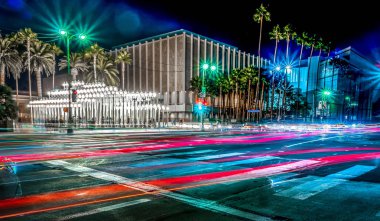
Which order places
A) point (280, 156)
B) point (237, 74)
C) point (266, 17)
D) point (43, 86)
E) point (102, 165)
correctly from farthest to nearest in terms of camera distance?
1. point (43, 86)
2. point (237, 74)
3. point (266, 17)
4. point (280, 156)
5. point (102, 165)

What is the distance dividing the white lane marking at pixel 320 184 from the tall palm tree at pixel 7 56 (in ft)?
182

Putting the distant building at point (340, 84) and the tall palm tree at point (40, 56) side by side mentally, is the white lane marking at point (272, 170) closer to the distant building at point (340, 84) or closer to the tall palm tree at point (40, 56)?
the tall palm tree at point (40, 56)

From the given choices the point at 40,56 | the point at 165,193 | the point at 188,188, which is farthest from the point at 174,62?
the point at 165,193

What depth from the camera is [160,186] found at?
7.66 meters

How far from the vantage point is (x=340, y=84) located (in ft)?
271

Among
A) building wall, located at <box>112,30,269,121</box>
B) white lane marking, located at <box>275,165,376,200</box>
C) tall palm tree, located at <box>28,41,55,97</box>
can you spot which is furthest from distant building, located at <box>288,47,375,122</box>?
white lane marking, located at <box>275,165,376,200</box>

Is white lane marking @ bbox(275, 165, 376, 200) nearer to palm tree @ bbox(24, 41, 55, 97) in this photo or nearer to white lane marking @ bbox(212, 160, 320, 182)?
white lane marking @ bbox(212, 160, 320, 182)

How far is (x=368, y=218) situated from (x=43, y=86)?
358 ft

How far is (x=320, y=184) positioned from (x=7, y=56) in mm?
57437

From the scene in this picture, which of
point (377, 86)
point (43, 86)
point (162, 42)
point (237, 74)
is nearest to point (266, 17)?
point (237, 74)

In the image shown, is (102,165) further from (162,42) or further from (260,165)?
(162,42)

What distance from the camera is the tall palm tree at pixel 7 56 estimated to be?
2008 inches

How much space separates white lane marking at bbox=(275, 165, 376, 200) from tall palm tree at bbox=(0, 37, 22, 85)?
2188 inches

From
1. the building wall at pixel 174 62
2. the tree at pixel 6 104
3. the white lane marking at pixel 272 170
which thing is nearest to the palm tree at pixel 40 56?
the building wall at pixel 174 62
